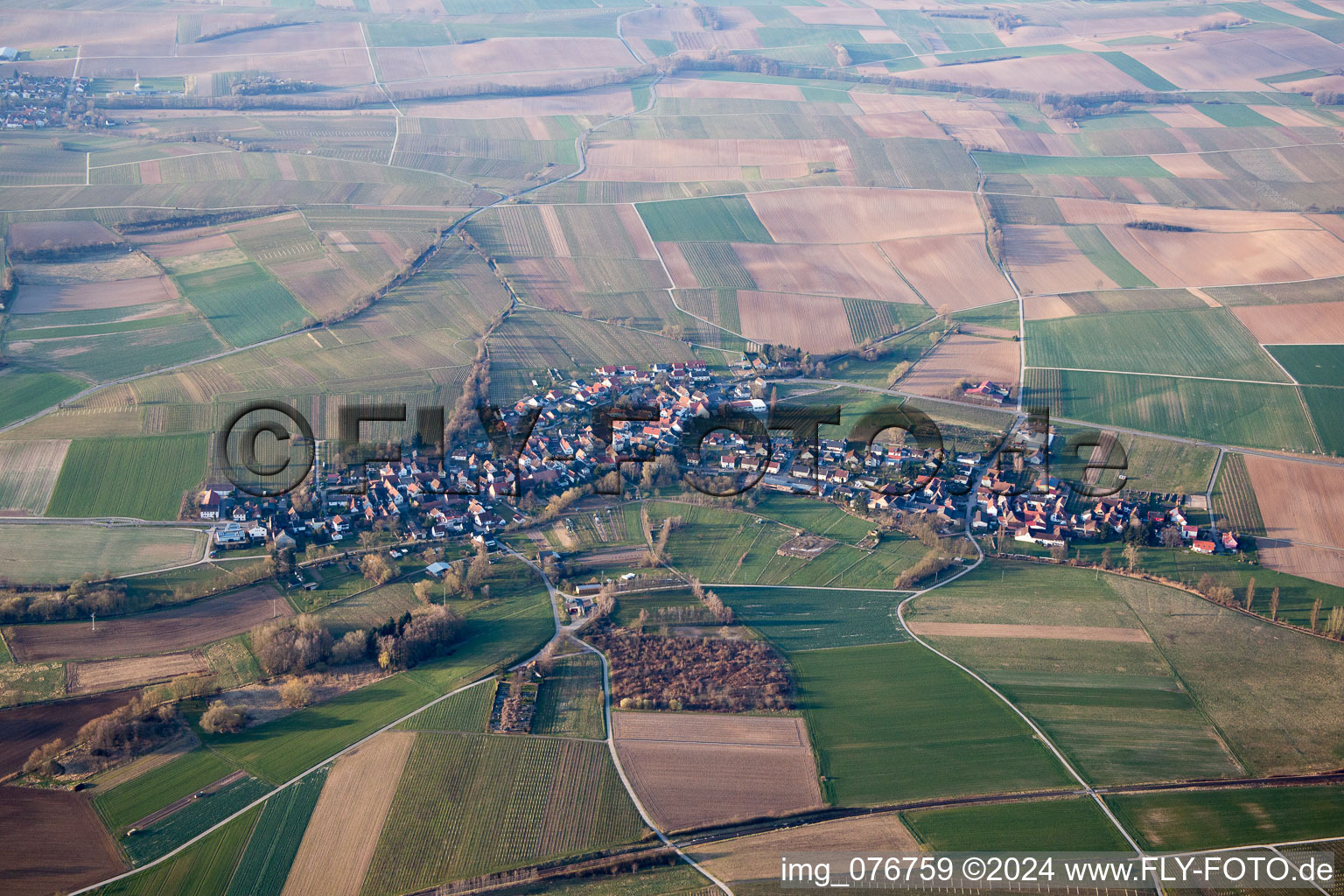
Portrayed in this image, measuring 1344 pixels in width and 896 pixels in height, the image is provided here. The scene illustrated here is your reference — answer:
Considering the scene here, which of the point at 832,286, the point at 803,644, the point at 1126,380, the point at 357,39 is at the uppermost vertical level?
the point at 357,39

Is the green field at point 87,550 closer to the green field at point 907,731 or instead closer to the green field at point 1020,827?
the green field at point 907,731

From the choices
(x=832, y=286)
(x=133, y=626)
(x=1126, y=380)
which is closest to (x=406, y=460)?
(x=133, y=626)

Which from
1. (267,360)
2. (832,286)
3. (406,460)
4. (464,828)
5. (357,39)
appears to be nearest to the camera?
(464,828)

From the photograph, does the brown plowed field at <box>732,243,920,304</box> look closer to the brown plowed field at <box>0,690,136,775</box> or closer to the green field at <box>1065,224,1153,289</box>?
the green field at <box>1065,224,1153,289</box>

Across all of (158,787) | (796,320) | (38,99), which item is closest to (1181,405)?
(796,320)

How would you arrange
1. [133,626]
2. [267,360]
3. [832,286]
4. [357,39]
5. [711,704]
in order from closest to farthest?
[711,704], [133,626], [267,360], [832,286], [357,39]

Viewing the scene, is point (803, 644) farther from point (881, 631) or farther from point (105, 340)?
point (105, 340)

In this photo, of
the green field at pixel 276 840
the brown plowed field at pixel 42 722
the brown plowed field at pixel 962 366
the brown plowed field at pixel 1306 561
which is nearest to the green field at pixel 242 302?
the brown plowed field at pixel 42 722

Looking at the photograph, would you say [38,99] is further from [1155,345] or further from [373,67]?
[1155,345]
